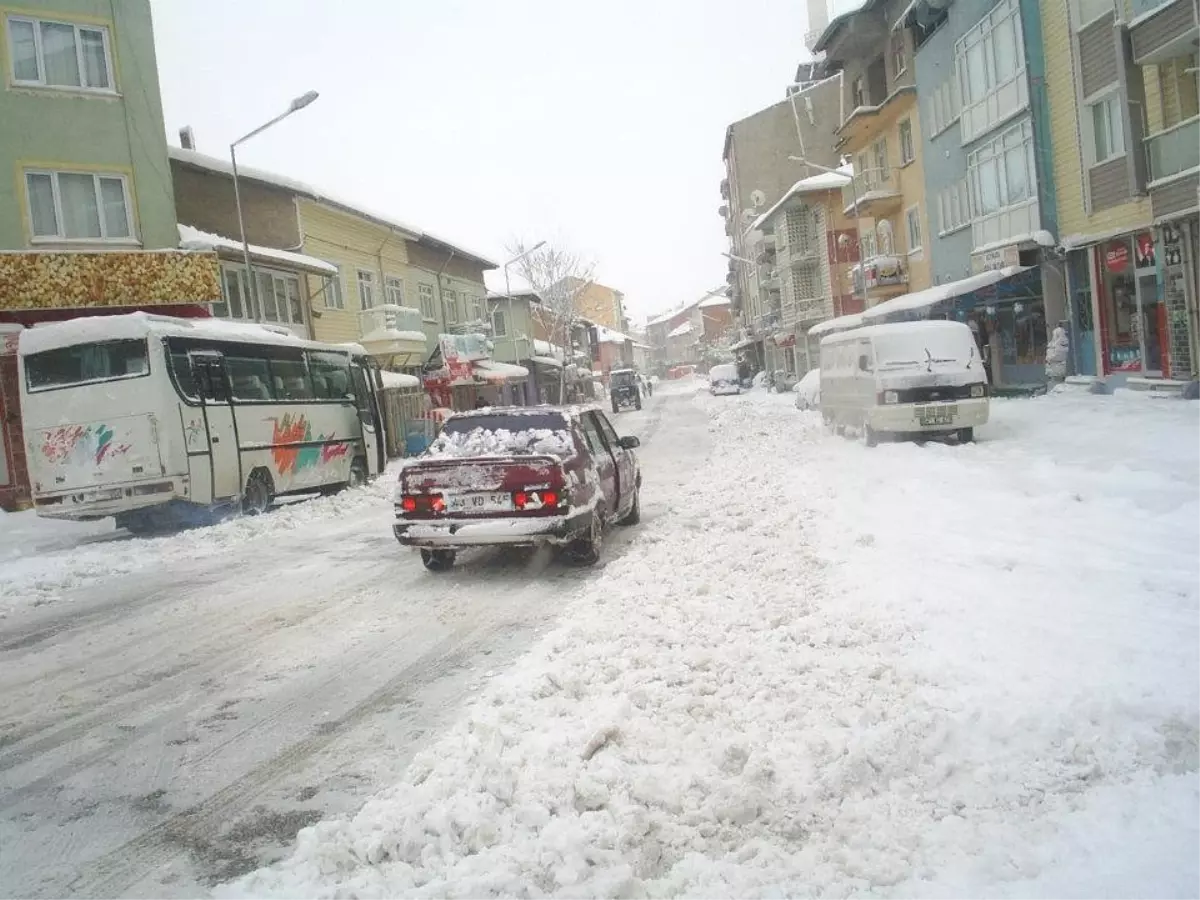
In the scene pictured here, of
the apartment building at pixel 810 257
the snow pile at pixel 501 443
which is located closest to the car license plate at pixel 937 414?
the snow pile at pixel 501 443

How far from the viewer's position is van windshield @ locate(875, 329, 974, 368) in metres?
15.7

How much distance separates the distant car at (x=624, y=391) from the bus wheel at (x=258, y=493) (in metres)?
34.8

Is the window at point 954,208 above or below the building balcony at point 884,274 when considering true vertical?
above

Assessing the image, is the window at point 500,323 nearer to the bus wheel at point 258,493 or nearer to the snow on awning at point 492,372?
the snow on awning at point 492,372

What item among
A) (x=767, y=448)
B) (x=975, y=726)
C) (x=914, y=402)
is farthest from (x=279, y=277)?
(x=975, y=726)

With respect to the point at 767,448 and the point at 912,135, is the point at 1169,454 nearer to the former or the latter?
the point at 767,448

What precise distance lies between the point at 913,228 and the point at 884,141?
168 inches

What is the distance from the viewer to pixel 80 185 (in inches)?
788

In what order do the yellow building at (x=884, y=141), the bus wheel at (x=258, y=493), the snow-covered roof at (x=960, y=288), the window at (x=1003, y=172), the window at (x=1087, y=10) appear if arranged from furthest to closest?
the yellow building at (x=884, y=141) → the snow-covered roof at (x=960, y=288) → the window at (x=1003, y=172) → the window at (x=1087, y=10) → the bus wheel at (x=258, y=493)

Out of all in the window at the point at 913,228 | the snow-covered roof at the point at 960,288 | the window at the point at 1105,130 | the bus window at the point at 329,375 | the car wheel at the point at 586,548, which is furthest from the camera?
the window at the point at 913,228

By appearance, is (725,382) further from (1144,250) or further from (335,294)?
(1144,250)

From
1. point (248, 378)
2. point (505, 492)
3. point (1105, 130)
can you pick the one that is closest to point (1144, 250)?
point (1105, 130)

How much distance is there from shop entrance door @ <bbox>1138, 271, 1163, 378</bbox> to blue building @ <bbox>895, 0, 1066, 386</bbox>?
319 centimetres

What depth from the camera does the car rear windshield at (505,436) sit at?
28.8 ft
